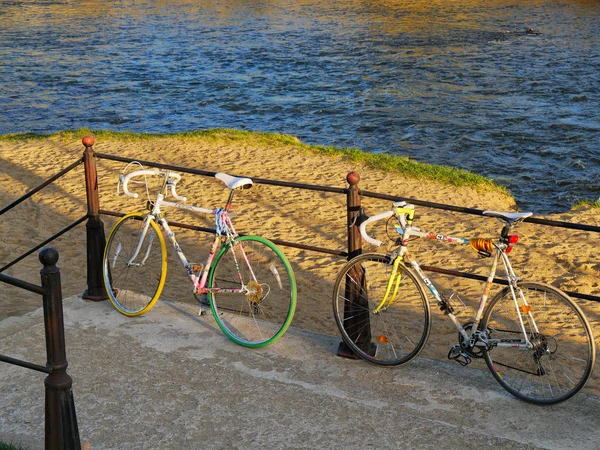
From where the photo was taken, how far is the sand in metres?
8.92

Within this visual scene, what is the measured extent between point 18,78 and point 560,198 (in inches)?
669

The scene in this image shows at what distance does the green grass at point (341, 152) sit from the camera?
13406 mm

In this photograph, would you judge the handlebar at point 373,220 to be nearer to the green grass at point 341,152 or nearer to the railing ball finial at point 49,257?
the railing ball finial at point 49,257

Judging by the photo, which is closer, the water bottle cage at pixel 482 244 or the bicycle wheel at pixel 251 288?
the water bottle cage at pixel 482 244

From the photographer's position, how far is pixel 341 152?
48.8 ft

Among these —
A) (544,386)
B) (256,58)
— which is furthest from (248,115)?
(544,386)

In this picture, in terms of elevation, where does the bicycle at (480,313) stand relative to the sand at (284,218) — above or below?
above

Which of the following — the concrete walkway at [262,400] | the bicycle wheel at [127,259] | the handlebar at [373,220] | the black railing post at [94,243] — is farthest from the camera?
the black railing post at [94,243]

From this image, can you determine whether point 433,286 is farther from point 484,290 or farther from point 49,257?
point 49,257

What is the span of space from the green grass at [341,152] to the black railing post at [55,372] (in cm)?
966

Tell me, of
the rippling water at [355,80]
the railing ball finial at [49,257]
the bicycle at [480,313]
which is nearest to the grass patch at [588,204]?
the rippling water at [355,80]

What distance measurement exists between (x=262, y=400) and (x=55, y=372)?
1.44 meters

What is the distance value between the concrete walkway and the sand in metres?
1.76

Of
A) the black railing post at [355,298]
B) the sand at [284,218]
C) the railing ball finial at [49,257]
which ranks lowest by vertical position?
the sand at [284,218]
